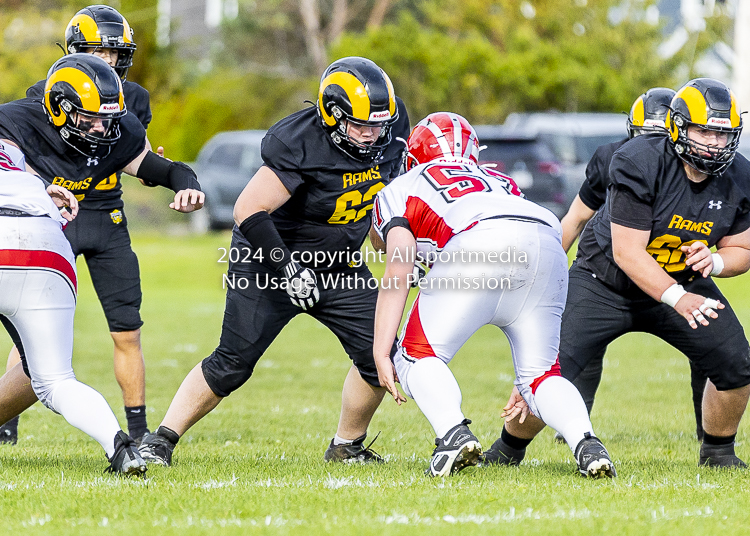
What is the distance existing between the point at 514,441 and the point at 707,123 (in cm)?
175

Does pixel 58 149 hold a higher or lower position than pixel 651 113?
lower

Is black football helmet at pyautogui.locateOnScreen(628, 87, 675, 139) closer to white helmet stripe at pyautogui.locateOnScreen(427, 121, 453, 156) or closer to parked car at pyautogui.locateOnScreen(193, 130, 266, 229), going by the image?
white helmet stripe at pyautogui.locateOnScreen(427, 121, 453, 156)

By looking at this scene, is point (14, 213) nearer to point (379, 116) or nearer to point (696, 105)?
point (379, 116)

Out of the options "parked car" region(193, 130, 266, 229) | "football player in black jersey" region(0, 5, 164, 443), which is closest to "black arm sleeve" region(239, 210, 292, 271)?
"football player in black jersey" region(0, 5, 164, 443)

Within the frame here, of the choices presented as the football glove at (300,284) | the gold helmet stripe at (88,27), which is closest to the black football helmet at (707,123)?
the football glove at (300,284)

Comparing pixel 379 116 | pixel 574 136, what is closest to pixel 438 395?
pixel 379 116

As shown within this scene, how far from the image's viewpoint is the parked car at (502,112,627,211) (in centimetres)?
1716

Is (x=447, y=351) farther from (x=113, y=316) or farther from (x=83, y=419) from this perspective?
(x=113, y=316)

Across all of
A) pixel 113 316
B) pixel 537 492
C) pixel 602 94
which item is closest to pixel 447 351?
pixel 537 492

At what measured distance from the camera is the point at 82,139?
16.2ft

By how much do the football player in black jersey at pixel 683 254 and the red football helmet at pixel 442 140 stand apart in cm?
68

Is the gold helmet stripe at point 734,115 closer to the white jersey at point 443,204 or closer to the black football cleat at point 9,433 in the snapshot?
the white jersey at point 443,204

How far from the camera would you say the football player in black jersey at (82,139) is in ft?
15.5

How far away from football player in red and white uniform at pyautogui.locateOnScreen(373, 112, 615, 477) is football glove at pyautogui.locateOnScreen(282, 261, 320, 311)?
1.36 feet
